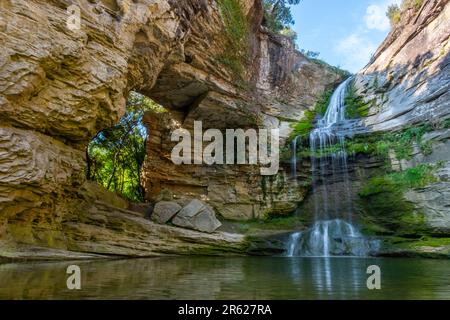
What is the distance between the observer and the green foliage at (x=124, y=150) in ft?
66.0

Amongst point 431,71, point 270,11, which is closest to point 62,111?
point 431,71

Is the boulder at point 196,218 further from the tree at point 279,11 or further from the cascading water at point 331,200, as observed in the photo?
the tree at point 279,11

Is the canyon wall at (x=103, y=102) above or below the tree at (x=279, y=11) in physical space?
below

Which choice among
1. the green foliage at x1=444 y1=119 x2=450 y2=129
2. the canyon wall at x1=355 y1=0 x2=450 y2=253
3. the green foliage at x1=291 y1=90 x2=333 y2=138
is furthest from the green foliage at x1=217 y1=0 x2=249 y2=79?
the green foliage at x1=444 y1=119 x2=450 y2=129

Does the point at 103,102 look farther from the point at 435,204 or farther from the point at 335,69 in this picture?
the point at 335,69

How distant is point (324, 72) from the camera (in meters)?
22.4

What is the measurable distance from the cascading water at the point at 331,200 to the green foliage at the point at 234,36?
15.8 ft

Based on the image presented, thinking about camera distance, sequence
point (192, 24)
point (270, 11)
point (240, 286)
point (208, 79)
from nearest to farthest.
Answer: point (240, 286), point (192, 24), point (208, 79), point (270, 11)

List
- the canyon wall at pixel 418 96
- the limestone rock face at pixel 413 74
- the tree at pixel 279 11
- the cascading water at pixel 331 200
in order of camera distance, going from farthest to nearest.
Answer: the tree at pixel 279 11 → the limestone rock face at pixel 413 74 → the cascading water at pixel 331 200 → the canyon wall at pixel 418 96

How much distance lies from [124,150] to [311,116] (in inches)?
472

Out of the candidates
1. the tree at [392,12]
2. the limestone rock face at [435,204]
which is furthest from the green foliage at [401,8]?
the limestone rock face at [435,204]

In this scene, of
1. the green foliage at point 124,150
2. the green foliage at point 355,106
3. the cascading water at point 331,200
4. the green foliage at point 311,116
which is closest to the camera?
the cascading water at point 331,200

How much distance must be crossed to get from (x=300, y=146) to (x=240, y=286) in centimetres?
1270
